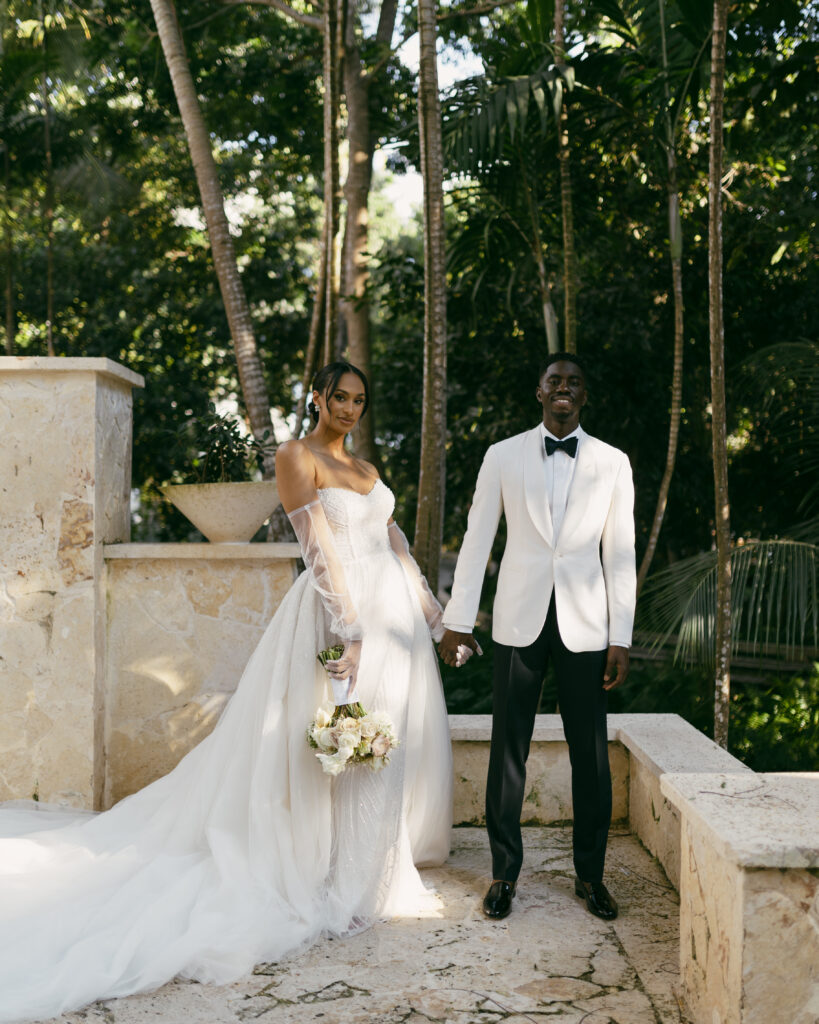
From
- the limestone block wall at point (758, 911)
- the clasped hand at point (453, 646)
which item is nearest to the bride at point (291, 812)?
the clasped hand at point (453, 646)

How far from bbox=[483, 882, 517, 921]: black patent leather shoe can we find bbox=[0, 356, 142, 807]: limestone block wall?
1.82 m

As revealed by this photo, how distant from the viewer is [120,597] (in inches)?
165

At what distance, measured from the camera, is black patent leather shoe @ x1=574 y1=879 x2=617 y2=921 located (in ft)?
10.5

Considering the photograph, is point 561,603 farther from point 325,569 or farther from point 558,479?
point 325,569

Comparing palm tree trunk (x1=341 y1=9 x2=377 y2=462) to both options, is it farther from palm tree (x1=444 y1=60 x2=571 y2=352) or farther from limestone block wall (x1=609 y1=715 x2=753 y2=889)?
limestone block wall (x1=609 y1=715 x2=753 y2=889)

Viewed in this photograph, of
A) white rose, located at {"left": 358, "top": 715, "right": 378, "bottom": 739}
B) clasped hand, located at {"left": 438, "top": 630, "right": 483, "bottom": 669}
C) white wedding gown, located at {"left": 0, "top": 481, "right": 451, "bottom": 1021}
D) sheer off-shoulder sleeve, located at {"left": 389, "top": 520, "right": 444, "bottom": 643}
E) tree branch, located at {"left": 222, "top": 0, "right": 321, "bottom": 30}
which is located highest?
tree branch, located at {"left": 222, "top": 0, "right": 321, "bottom": 30}

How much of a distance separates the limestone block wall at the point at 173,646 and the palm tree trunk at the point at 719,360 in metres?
2.12

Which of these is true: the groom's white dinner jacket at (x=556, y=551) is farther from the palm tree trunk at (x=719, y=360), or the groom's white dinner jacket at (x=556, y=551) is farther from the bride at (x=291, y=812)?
the palm tree trunk at (x=719, y=360)

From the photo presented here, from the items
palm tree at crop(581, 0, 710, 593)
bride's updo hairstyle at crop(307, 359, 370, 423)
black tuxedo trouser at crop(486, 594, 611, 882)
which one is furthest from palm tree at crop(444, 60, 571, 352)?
black tuxedo trouser at crop(486, 594, 611, 882)

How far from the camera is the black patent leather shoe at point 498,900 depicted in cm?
322

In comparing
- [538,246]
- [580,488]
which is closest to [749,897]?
[580,488]

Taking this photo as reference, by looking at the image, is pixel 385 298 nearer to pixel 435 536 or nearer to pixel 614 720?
pixel 435 536

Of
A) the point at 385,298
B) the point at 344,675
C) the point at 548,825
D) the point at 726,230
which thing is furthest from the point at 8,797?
the point at 726,230

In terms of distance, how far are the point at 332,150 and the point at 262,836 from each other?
4629 mm
